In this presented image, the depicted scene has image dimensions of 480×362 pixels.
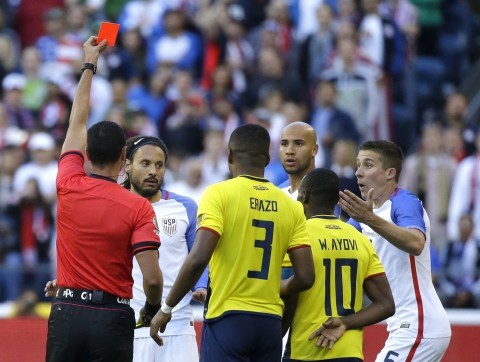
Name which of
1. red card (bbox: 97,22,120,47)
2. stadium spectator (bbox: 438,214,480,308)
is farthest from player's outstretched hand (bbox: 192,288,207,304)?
stadium spectator (bbox: 438,214,480,308)

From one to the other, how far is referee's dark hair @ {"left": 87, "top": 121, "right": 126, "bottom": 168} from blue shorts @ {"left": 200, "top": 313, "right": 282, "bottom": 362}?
1.23 meters

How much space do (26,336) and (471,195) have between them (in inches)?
255

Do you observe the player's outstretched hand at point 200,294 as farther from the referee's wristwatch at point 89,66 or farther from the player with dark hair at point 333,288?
the referee's wristwatch at point 89,66

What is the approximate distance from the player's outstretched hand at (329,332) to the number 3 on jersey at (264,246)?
0.58 metres

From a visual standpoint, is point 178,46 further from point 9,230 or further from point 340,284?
point 340,284

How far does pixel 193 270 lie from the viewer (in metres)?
7.21

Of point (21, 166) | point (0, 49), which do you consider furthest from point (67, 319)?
point (0, 49)

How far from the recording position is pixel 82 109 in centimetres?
746

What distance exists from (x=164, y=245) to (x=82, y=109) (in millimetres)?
1583

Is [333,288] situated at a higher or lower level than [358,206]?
lower

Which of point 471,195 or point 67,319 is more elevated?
point 471,195

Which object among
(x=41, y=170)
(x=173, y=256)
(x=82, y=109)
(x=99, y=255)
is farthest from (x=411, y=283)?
(x=41, y=170)

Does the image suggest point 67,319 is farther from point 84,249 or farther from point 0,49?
point 0,49

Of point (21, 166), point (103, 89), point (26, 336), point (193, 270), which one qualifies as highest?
point (103, 89)
